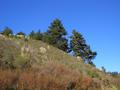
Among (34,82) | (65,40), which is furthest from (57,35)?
(34,82)

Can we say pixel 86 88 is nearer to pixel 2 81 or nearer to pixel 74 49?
pixel 2 81

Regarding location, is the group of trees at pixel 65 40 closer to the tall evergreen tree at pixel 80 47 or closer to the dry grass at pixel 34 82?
the tall evergreen tree at pixel 80 47

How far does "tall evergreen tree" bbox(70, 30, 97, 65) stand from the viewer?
55.8m

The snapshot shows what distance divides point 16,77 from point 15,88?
807 millimetres

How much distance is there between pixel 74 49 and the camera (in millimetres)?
55906

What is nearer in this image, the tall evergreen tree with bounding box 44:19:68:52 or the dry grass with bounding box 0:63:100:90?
the dry grass with bounding box 0:63:100:90

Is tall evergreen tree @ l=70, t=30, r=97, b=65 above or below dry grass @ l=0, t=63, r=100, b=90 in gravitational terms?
above

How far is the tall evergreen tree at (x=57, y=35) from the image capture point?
53.5 metres

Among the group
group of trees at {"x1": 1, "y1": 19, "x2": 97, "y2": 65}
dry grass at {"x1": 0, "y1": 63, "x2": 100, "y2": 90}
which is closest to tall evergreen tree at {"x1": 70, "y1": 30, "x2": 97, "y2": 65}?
group of trees at {"x1": 1, "y1": 19, "x2": 97, "y2": 65}

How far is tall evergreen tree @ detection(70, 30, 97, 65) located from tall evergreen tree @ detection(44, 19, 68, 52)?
6.04 feet

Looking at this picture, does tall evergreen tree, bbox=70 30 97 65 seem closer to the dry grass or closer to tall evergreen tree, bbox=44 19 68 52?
tall evergreen tree, bbox=44 19 68 52

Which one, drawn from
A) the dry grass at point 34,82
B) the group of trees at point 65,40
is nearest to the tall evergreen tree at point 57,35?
the group of trees at point 65,40

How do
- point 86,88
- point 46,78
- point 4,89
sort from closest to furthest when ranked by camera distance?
point 4,89 < point 46,78 < point 86,88

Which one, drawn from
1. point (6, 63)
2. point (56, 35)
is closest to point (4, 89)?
point (6, 63)
